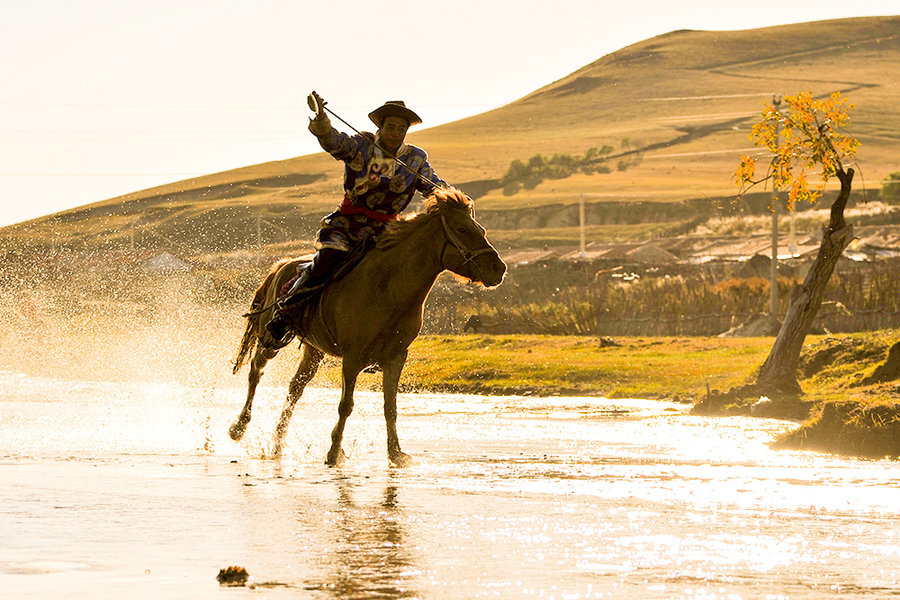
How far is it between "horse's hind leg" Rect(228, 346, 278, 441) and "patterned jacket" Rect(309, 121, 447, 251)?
7.62 ft

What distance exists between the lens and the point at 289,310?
1516 cm

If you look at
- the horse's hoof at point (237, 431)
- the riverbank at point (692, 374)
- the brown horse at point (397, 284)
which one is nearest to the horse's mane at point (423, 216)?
the brown horse at point (397, 284)

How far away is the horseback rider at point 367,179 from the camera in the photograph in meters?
14.1

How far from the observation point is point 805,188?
2431cm

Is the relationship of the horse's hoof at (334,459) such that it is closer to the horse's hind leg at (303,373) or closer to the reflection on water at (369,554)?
the horse's hind leg at (303,373)

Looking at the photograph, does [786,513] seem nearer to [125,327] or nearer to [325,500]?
[325,500]

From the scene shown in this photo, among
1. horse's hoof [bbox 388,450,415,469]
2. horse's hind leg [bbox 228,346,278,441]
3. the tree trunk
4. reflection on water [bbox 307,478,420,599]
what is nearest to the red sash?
horse's hoof [bbox 388,450,415,469]

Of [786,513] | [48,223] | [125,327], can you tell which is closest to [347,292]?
[786,513]

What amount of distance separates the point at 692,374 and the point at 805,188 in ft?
20.0

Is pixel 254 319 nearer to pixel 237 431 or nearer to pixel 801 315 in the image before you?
pixel 237 431

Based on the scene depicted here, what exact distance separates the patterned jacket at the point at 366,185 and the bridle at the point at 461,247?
782mm

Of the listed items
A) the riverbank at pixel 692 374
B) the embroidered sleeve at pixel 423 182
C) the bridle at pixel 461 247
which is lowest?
the riverbank at pixel 692 374

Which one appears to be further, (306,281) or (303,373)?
(303,373)

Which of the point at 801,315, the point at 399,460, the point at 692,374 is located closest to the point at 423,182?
the point at 399,460
